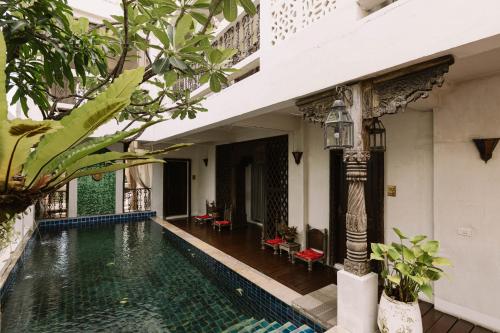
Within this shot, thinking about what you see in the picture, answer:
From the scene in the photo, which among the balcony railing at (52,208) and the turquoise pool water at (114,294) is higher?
the balcony railing at (52,208)

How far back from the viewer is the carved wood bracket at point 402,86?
7.57ft

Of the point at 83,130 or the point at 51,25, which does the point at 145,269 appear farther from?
the point at 83,130

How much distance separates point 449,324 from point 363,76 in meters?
3.12

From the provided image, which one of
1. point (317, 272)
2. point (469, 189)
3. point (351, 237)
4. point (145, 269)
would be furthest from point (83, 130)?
point (145, 269)

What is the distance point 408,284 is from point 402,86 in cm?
190

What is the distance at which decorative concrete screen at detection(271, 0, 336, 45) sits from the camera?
3384 millimetres

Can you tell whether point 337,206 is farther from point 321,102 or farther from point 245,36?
point 245,36

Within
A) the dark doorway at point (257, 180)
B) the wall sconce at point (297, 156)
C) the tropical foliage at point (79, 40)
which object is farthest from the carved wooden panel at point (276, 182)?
the tropical foliage at point (79, 40)

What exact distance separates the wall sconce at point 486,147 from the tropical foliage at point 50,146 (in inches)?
153

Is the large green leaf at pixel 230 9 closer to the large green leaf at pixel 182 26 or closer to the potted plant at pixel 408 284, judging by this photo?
the large green leaf at pixel 182 26

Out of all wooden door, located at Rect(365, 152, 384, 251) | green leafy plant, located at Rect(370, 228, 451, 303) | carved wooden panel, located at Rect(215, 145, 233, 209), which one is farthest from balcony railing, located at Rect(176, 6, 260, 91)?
green leafy plant, located at Rect(370, 228, 451, 303)

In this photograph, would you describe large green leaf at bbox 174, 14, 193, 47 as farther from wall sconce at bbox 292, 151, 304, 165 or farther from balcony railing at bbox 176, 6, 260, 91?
balcony railing at bbox 176, 6, 260, 91

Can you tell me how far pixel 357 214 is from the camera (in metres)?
2.92

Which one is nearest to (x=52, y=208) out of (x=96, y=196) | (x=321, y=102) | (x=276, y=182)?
(x=96, y=196)
